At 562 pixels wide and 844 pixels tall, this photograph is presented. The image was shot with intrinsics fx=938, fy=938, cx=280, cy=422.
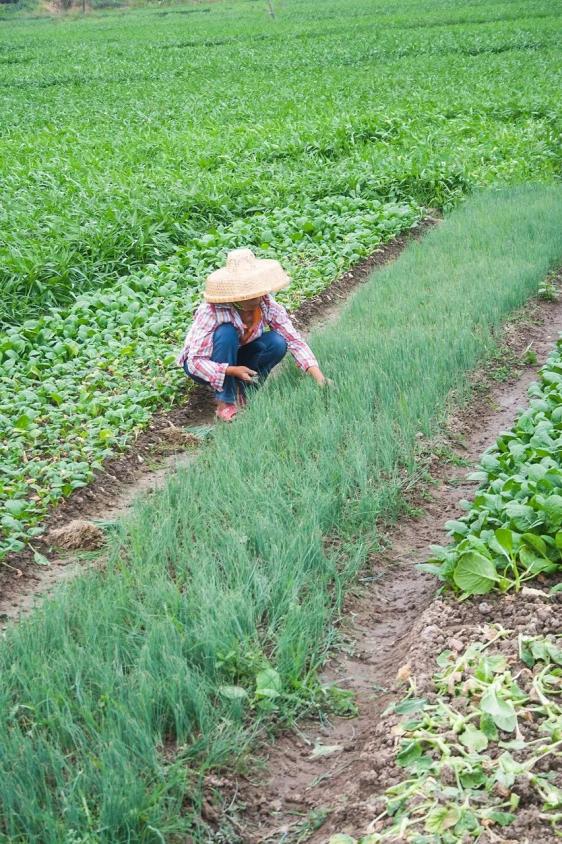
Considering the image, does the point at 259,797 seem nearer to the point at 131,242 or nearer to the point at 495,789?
the point at 495,789

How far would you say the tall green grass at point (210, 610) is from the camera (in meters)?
2.38

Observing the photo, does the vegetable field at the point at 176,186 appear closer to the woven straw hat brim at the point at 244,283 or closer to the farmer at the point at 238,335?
the farmer at the point at 238,335

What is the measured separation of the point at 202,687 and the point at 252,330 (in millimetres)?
2840

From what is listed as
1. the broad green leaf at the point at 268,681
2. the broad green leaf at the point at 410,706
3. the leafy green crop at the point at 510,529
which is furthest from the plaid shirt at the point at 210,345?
the broad green leaf at the point at 410,706

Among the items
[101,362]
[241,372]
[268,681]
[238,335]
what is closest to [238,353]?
[238,335]

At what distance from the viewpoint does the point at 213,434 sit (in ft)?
15.7

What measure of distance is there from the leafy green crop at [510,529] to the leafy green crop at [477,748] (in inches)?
11.9

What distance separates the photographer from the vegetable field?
17.7ft

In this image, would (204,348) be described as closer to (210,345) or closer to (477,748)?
(210,345)

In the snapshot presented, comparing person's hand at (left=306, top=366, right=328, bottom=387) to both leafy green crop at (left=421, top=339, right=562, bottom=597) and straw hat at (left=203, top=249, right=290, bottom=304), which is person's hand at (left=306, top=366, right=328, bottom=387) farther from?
leafy green crop at (left=421, top=339, right=562, bottom=597)

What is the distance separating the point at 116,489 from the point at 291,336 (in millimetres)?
1314

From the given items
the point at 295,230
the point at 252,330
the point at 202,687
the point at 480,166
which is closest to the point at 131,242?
the point at 295,230

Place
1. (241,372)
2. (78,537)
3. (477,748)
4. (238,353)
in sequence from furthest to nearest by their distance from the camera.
A: (238,353), (241,372), (78,537), (477,748)

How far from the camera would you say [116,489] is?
462cm
